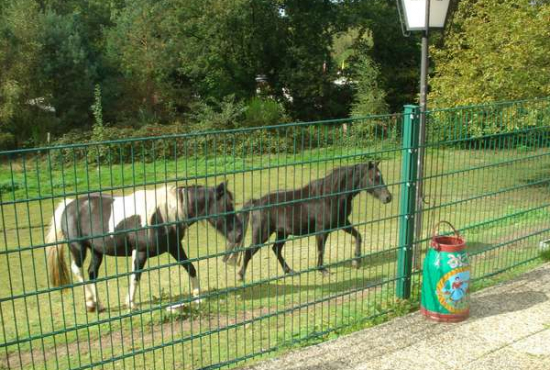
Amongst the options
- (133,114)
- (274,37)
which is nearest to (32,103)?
(133,114)

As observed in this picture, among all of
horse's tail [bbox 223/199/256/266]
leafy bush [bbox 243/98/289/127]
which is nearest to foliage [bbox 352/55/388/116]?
leafy bush [bbox 243/98/289/127]

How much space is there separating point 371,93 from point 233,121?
20.9 ft

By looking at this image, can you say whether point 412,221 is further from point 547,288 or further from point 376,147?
point 547,288

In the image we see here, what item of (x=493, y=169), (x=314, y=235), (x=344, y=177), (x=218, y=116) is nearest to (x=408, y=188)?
(x=314, y=235)

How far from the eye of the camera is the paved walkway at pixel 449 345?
4.21m

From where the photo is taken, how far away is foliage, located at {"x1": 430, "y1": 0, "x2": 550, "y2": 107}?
1170 cm

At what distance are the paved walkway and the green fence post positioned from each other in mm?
507

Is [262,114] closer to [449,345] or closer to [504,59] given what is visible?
[504,59]

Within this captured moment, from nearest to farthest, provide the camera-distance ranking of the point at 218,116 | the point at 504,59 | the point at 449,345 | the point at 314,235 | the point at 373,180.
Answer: the point at 449,345
the point at 314,235
the point at 373,180
the point at 504,59
the point at 218,116

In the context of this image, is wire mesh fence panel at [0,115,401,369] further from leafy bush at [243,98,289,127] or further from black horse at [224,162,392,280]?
leafy bush at [243,98,289,127]

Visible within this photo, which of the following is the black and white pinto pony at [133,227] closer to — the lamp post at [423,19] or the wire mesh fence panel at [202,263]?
the wire mesh fence panel at [202,263]

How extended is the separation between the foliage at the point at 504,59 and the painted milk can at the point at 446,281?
8.00 meters

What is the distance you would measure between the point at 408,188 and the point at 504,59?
328 inches

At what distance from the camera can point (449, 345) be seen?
4512 mm
